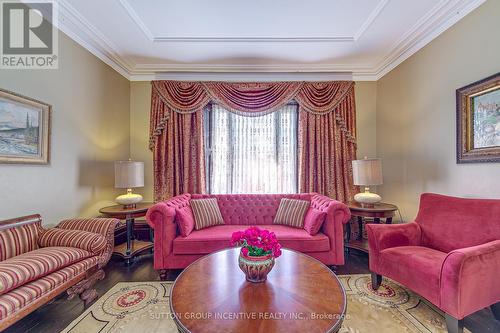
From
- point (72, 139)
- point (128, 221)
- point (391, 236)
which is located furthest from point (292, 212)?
point (72, 139)

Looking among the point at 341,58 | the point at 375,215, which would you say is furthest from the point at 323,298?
the point at 341,58

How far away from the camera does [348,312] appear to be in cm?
193

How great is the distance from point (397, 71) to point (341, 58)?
840 mm

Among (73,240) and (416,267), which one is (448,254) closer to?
(416,267)

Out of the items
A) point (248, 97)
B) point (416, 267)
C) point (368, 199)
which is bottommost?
point (416, 267)

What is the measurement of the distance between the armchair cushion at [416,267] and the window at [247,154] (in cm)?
183

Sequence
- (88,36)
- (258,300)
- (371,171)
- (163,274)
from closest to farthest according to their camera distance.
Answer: (258,300) → (163,274) → (88,36) → (371,171)

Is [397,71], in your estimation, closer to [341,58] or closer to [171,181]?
[341,58]

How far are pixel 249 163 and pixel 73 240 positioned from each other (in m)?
2.48

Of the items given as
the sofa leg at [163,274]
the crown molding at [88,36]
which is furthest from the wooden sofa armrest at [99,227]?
the crown molding at [88,36]

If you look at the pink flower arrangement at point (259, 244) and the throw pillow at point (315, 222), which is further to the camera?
the throw pillow at point (315, 222)

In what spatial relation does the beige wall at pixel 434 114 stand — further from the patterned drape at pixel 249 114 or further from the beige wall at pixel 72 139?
the beige wall at pixel 72 139

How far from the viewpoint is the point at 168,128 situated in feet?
12.0

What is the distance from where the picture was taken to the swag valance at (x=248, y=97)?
365 cm
